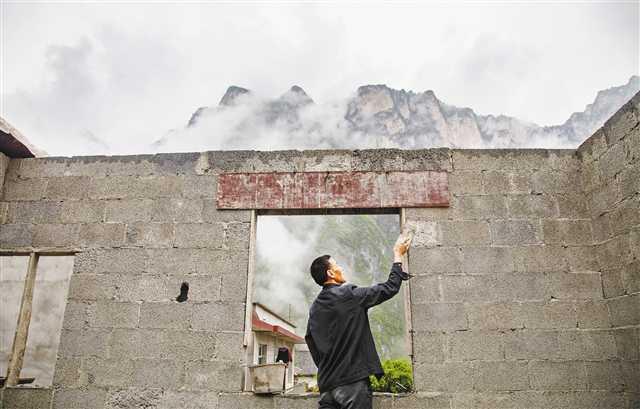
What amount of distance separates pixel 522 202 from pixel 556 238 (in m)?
0.44

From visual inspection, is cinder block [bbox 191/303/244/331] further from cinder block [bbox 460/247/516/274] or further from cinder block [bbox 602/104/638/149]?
cinder block [bbox 602/104/638/149]

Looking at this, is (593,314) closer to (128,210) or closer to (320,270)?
(320,270)

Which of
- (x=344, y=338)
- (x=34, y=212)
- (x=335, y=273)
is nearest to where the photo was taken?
(x=344, y=338)

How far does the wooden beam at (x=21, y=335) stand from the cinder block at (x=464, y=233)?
3953 mm

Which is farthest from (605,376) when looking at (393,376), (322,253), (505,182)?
(322,253)

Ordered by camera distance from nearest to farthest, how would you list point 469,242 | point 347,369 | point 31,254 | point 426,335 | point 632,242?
point 347,369 < point 632,242 < point 426,335 < point 469,242 < point 31,254

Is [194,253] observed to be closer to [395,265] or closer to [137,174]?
[137,174]

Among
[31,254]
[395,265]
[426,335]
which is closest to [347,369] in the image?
[395,265]

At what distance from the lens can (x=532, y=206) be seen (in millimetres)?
4191

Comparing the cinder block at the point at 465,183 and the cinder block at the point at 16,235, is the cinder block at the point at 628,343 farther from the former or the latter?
the cinder block at the point at 16,235

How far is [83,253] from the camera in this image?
4312 mm

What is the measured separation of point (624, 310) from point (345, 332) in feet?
8.30

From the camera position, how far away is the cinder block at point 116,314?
4047 mm

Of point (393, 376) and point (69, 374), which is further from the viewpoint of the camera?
point (393, 376)
